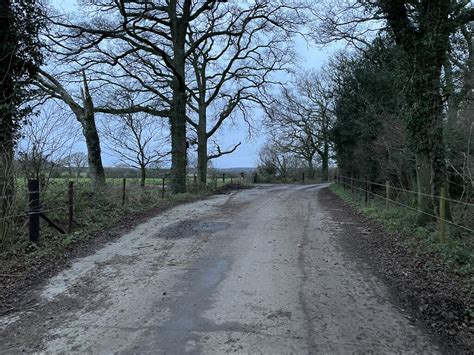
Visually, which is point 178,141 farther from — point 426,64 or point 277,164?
point 277,164

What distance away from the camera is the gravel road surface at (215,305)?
3910 millimetres

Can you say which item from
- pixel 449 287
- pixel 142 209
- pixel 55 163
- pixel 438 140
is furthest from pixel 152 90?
pixel 449 287

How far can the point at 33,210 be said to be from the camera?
7.91 m

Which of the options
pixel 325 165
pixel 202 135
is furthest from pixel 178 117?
pixel 325 165

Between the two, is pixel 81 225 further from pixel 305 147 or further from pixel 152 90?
pixel 305 147

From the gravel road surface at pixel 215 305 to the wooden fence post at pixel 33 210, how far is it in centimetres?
137

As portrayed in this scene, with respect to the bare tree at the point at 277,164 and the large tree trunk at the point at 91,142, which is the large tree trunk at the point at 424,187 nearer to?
the large tree trunk at the point at 91,142

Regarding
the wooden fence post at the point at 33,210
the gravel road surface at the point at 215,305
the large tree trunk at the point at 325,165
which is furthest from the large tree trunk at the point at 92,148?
→ the large tree trunk at the point at 325,165

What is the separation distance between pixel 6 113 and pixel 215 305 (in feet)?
22.9

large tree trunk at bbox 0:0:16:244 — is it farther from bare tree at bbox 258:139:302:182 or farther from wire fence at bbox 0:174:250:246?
bare tree at bbox 258:139:302:182

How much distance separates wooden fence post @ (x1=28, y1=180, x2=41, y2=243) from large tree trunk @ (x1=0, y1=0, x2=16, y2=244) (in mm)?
387

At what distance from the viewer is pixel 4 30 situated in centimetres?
888

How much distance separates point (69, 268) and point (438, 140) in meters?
8.85

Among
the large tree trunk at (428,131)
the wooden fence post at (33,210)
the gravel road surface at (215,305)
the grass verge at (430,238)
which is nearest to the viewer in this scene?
the gravel road surface at (215,305)
